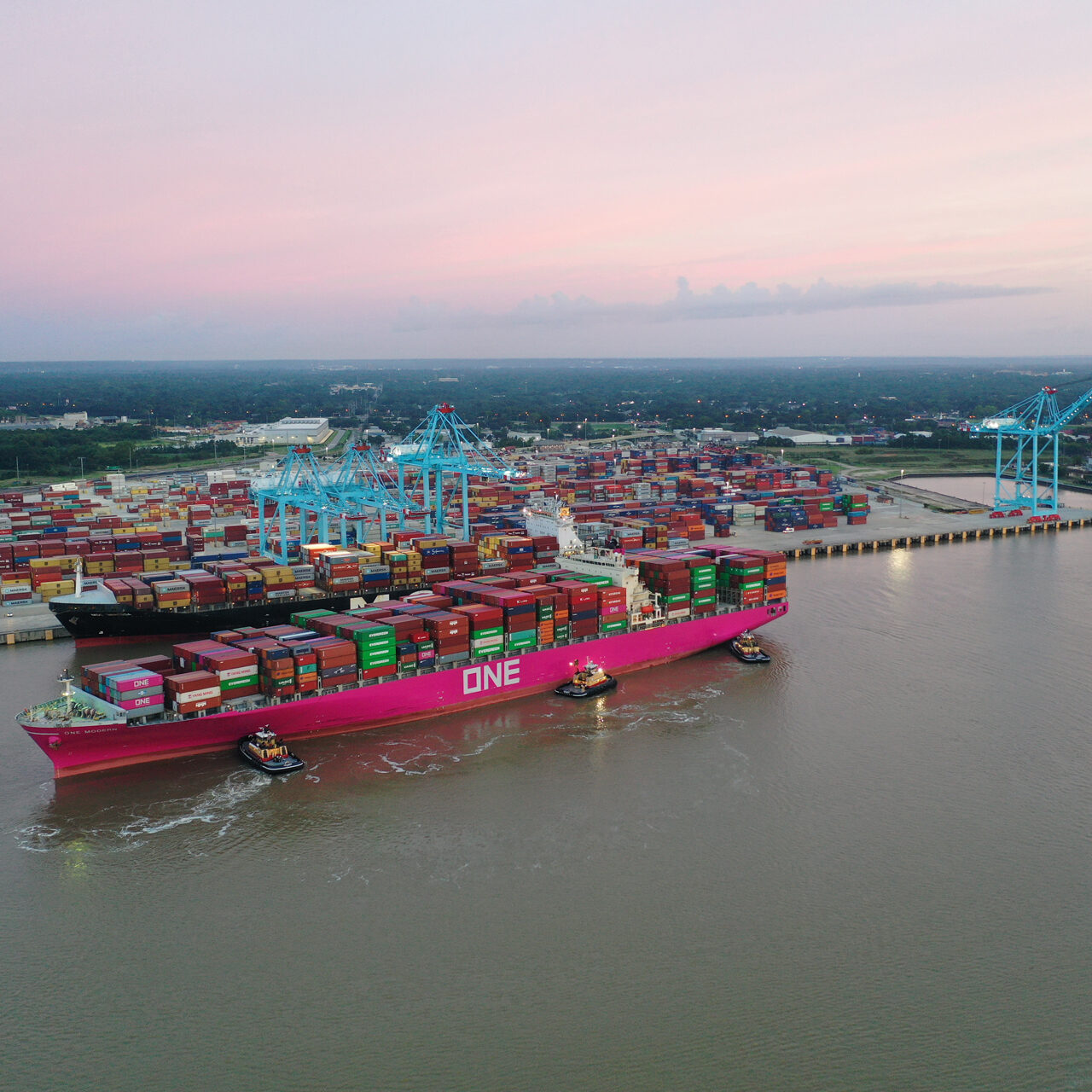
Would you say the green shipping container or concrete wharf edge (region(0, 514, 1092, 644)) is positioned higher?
the green shipping container

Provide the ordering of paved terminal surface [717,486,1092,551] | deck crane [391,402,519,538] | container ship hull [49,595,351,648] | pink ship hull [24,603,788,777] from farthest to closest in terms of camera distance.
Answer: paved terminal surface [717,486,1092,551]
deck crane [391,402,519,538]
container ship hull [49,595,351,648]
pink ship hull [24,603,788,777]

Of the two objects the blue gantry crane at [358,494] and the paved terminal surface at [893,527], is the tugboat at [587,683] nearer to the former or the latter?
the blue gantry crane at [358,494]

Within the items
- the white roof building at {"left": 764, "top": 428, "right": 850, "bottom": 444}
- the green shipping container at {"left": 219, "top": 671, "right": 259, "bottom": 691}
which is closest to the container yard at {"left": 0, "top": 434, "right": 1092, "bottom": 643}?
the green shipping container at {"left": 219, "top": 671, "right": 259, "bottom": 691}

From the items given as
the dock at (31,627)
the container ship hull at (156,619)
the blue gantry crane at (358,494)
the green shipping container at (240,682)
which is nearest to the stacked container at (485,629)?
the green shipping container at (240,682)

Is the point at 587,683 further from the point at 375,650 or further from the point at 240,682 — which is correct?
the point at 240,682

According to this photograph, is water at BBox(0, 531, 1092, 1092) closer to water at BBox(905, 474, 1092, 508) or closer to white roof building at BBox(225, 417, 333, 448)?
water at BBox(905, 474, 1092, 508)

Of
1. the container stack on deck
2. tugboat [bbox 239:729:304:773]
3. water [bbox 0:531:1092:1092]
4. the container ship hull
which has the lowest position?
water [bbox 0:531:1092:1092]

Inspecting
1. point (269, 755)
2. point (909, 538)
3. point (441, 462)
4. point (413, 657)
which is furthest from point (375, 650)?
point (909, 538)

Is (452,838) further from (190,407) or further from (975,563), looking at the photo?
(190,407)
